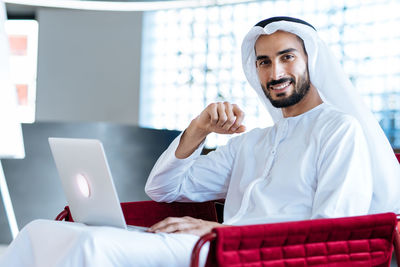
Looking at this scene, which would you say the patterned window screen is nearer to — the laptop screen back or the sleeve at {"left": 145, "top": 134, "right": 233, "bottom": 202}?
the sleeve at {"left": 145, "top": 134, "right": 233, "bottom": 202}

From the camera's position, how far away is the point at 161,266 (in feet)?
5.55

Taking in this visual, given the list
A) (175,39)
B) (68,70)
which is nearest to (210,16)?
(175,39)

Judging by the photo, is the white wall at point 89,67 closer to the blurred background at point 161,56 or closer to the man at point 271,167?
the blurred background at point 161,56

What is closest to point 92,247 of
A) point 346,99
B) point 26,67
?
point 346,99

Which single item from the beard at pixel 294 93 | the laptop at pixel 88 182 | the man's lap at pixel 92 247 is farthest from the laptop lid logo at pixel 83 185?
the beard at pixel 294 93

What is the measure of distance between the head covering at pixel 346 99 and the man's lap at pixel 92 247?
2.34 feet

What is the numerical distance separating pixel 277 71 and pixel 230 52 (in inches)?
322

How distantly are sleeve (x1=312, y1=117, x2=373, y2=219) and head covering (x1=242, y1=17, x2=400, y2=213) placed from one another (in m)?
0.11

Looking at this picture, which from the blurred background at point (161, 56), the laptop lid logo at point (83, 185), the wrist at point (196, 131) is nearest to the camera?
the laptop lid logo at point (83, 185)

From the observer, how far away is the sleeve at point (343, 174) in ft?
6.11

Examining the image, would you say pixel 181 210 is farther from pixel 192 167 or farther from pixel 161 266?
pixel 161 266

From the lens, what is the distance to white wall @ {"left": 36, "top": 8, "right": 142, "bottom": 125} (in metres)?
10.1

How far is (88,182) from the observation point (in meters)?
1.83

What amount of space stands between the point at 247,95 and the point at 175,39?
1.68 m
